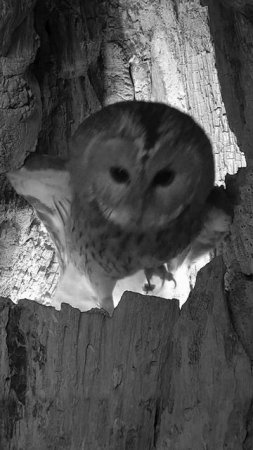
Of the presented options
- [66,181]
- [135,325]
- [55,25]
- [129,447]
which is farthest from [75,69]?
[129,447]

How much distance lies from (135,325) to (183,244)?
28 centimetres

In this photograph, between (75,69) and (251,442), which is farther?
(75,69)

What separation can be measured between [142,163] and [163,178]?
56 mm

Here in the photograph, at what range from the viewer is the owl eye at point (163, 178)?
4.39ft

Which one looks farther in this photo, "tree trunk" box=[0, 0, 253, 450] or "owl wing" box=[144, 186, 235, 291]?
"owl wing" box=[144, 186, 235, 291]

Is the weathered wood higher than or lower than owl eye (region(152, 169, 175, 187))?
lower

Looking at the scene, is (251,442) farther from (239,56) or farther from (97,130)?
(239,56)

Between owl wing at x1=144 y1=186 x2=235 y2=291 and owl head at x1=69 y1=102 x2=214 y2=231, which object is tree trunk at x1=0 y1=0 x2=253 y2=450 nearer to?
owl wing at x1=144 y1=186 x2=235 y2=291

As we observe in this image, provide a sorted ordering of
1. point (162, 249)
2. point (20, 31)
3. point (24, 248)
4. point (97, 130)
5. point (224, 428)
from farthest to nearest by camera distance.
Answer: point (24, 248), point (20, 31), point (162, 249), point (97, 130), point (224, 428)

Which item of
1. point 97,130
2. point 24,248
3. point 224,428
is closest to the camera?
point 224,428

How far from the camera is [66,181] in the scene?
1.56 m

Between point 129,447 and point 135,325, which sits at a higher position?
point 135,325

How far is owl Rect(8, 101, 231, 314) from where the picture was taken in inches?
52.7


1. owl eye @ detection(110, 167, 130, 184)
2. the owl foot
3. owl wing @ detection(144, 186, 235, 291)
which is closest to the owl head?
owl eye @ detection(110, 167, 130, 184)
